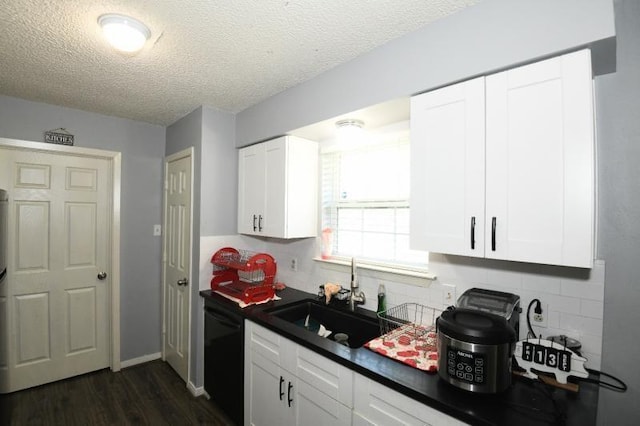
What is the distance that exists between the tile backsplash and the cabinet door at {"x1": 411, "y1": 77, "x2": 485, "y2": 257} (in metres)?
0.36

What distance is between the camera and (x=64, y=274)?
9.48 ft

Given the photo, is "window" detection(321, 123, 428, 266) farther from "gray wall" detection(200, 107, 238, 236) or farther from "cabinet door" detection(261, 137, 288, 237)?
"gray wall" detection(200, 107, 238, 236)

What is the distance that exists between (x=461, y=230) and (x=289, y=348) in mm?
1168

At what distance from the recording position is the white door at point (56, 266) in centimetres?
268

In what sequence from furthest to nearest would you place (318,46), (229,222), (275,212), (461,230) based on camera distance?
1. (229,222)
2. (275,212)
3. (318,46)
4. (461,230)

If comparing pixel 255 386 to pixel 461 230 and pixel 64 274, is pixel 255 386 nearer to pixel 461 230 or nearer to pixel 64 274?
pixel 461 230

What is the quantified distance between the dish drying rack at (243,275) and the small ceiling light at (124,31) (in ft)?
5.22

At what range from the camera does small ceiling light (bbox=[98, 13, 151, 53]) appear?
1.50m

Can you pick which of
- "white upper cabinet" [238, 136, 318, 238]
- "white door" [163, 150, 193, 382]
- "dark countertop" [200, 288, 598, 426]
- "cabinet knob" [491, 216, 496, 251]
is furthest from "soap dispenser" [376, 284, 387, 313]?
"white door" [163, 150, 193, 382]

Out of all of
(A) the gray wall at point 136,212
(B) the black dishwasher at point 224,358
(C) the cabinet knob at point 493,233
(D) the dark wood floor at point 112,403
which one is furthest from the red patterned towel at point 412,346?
(A) the gray wall at point 136,212

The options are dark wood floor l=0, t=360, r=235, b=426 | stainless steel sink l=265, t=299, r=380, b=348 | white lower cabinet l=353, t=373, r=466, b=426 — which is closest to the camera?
white lower cabinet l=353, t=373, r=466, b=426

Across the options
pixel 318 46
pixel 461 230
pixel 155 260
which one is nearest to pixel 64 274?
pixel 155 260

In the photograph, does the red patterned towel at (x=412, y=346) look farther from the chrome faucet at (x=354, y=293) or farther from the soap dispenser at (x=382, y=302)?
the chrome faucet at (x=354, y=293)

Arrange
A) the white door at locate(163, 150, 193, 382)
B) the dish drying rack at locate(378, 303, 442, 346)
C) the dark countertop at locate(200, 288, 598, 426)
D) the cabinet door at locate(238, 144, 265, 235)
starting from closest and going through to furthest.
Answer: the dark countertop at locate(200, 288, 598, 426), the dish drying rack at locate(378, 303, 442, 346), the cabinet door at locate(238, 144, 265, 235), the white door at locate(163, 150, 193, 382)
